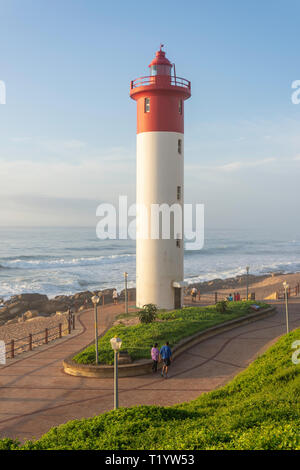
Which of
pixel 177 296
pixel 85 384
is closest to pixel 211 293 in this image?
pixel 177 296

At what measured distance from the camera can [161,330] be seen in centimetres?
1944

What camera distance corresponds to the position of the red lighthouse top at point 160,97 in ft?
82.7

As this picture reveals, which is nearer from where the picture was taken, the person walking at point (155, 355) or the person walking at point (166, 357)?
the person walking at point (166, 357)

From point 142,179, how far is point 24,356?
12666mm

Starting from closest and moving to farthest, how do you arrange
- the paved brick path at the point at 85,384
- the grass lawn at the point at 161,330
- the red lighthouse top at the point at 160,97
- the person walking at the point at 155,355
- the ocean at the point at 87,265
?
the paved brick path at the point at 85,384 < the person walking at the point at 155,355 < the grass lawn at the point at 161,330 < the red lighthouse top at the point at 160,97 < the ocean at the point at 87,265

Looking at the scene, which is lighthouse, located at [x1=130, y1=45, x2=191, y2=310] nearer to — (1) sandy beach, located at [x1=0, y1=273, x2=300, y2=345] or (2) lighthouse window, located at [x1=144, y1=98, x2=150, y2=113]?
(2) lighthouse window, located at [x1=144, y1=98, x2=150, y2=113]

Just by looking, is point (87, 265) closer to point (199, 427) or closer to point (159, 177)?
point (159, 177)

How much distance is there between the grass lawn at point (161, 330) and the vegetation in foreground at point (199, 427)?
600 centimetres

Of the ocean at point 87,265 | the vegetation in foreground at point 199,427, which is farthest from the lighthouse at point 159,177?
the ocean at point 87,265

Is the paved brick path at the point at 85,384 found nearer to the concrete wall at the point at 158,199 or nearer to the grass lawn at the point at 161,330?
the grass lawn at the point at 161,330

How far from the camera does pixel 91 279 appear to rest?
184ft

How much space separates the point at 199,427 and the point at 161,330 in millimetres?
11662

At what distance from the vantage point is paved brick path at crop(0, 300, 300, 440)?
1188 cm
